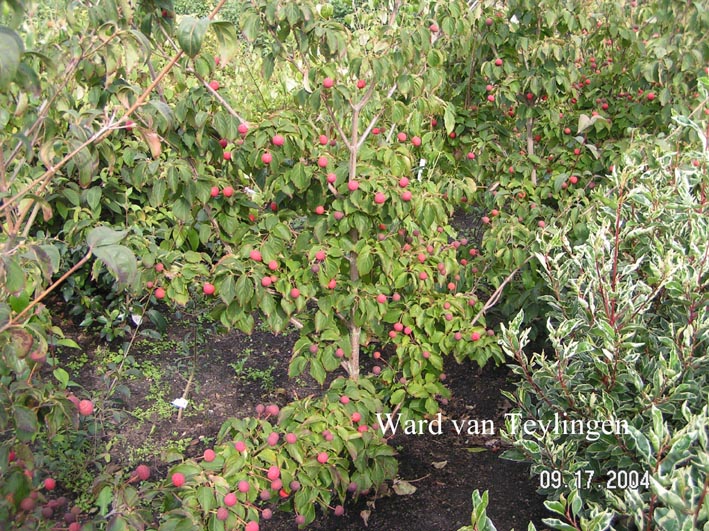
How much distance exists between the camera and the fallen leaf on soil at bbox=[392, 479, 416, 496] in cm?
284

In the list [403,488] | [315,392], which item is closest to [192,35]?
[403,488]

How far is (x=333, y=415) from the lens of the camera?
2.42m

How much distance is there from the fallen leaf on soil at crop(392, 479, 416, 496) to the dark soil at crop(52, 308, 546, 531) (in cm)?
2

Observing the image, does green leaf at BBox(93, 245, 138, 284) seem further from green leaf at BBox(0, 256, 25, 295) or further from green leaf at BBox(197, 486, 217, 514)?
green leaf at BBox(197, 486, 217, 514)

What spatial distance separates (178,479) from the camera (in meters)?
1.79

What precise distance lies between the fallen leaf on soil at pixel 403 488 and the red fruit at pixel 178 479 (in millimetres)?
1271

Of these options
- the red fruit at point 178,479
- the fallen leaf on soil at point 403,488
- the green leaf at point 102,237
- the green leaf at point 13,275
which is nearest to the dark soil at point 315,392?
the fallen leaf on soil at point 403,488

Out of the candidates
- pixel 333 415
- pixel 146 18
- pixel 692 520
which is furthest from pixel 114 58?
pixel 692 520

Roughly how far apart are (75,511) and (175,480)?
0.81 feet

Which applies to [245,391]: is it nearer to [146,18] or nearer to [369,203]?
[369,203]

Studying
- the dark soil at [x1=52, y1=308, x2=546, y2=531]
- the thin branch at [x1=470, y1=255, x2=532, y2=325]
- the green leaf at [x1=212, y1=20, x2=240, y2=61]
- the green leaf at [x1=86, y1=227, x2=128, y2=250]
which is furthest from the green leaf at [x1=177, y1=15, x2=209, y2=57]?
the thin branch at [x1=470, y1=255, x2=532, y2=325]

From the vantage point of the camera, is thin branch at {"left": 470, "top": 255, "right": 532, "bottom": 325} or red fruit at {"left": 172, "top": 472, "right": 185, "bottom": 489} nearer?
red fruit at {"left": 172, "top": 472, "right": 185, "bottom": 489}

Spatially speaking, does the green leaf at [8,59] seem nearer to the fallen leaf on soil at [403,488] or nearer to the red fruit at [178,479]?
the red fruit at [178,479]

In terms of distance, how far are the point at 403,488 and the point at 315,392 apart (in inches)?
32.8
